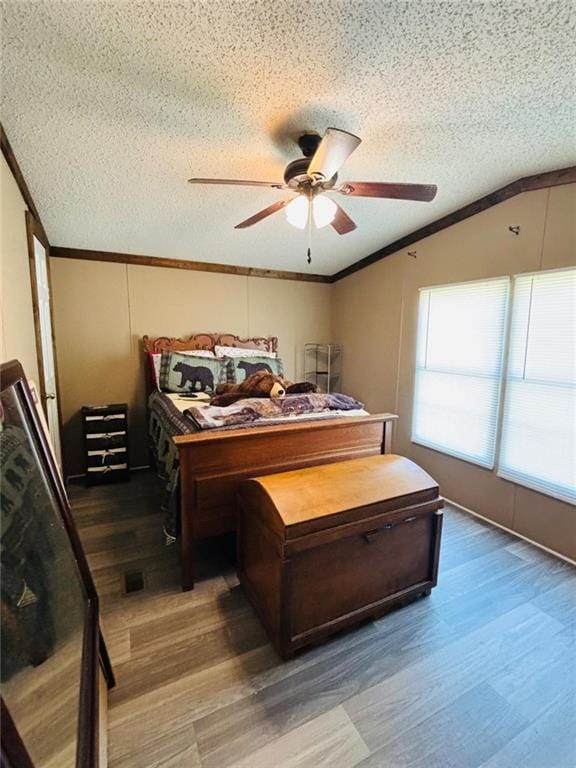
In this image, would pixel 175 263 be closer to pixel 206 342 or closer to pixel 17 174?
pixel 206 342

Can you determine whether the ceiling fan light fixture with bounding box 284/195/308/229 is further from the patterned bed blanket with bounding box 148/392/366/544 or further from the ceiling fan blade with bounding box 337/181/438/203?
the patterned bed blanket with bounding box 148/392/366/544

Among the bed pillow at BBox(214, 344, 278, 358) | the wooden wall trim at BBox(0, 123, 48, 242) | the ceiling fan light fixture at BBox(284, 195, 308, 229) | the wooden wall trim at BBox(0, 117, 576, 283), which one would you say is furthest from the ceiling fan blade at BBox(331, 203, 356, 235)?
the bed pillow at BBox(214, 344, 278, 358)

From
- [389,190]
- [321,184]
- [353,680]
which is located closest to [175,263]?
[321,184]

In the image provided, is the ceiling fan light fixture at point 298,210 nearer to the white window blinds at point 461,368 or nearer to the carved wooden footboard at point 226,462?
the carved wooden footboard at point 226,462

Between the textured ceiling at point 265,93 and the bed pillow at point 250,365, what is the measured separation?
1.52 metres

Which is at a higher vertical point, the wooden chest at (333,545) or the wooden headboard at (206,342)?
the wooden headboard at (206,342)

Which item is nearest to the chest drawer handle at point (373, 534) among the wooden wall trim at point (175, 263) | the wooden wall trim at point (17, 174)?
the wooden wall trim at point (17, 174)

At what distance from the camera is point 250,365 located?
3.67 metres

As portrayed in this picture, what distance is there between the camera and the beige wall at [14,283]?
148 cm

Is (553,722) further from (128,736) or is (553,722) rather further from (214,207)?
(214,207)

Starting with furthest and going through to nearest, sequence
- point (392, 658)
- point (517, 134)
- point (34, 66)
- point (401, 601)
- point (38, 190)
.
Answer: point (38, 190), point (517, 134), point (401, 601), point (392, 658), point (34, 66)

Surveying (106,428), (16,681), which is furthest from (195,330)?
(16,681)

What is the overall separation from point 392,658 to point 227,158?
273 centimetres

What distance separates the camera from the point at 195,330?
383cm
